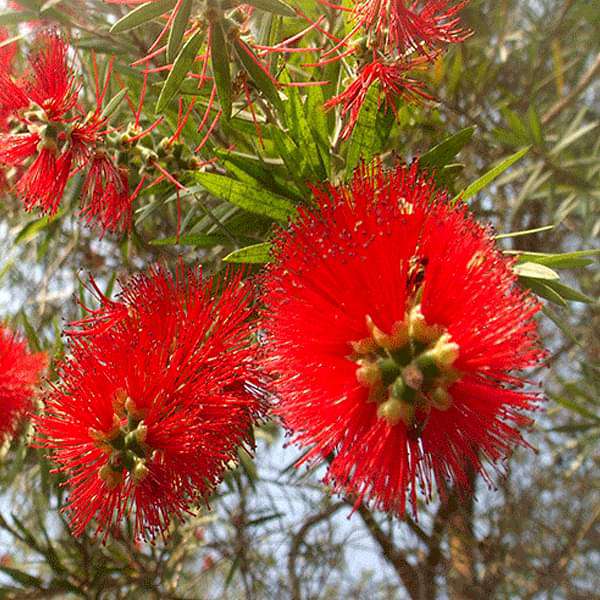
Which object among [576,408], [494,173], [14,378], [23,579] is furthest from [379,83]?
[23,579]

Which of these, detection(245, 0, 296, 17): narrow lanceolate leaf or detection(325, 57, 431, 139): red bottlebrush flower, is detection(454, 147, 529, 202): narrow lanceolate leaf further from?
detection(245, 0, 296, 17): narrow lanceolate leaf

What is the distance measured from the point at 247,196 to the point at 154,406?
0.38 meters

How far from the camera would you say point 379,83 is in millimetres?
1114

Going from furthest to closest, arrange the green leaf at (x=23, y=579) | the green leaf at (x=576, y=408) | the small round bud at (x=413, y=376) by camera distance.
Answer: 1. the green leaf at (x=576, y=408)
2. the green leaf at (x=23, y=579)
3. the small round bud at (x=413, y=376)

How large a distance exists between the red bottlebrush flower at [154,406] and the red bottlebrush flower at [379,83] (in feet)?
1.18

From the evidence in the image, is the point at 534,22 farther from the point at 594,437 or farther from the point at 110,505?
the point at 110,505

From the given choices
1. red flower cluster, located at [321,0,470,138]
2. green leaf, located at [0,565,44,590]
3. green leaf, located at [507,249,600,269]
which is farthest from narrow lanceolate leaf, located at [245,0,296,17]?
green leaf, located at [0,565,44,590]

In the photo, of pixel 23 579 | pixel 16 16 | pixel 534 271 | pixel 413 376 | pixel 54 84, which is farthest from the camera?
pixel 23 579

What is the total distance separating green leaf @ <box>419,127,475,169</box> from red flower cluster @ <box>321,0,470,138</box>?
0.31ft

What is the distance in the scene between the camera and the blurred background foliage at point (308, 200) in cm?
116

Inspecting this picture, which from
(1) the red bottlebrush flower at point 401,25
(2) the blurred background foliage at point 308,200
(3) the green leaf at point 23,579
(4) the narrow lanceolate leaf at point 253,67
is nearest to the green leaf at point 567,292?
(2) the blurred background foliage at point 308,200

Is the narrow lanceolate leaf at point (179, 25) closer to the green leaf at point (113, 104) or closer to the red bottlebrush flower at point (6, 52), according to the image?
the green leaf at point (113, 104)

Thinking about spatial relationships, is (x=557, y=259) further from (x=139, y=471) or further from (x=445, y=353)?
(x=139, y=471)

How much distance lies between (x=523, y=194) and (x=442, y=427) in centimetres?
134
